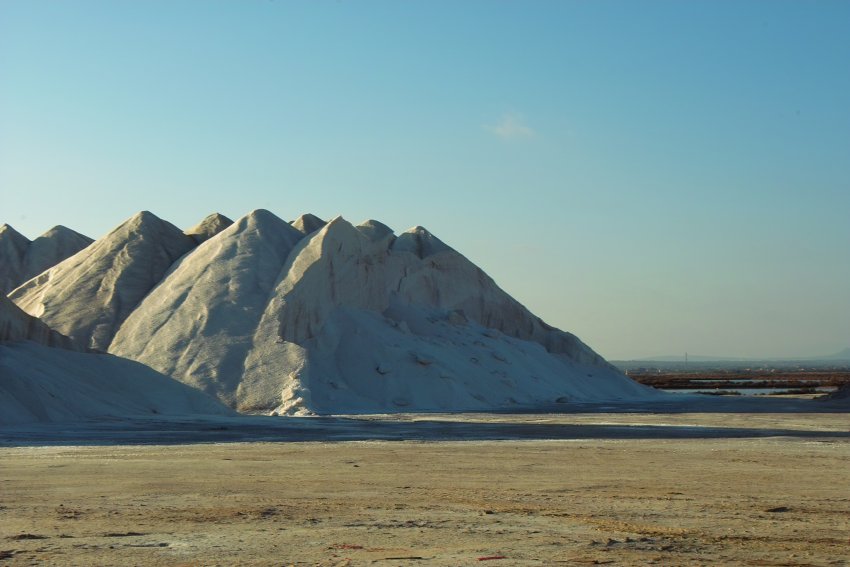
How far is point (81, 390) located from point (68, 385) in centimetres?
59

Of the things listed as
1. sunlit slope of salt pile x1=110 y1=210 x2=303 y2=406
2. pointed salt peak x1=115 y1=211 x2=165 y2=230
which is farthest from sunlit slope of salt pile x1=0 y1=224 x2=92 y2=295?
sunlit slope of salt pile x1=110 y1=210 x2=303 y2=406

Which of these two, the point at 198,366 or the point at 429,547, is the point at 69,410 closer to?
the point at 198,366

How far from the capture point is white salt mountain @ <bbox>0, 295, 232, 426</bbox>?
28844mm

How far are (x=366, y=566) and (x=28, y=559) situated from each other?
9.84ft

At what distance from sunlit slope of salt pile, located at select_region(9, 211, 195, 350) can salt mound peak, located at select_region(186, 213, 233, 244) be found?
2.44 ft

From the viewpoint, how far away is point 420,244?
210 feet

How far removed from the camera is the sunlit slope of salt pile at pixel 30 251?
61.0m

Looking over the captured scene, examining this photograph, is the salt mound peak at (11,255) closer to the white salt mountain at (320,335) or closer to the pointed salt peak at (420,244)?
the white salt mountain at (320,335)

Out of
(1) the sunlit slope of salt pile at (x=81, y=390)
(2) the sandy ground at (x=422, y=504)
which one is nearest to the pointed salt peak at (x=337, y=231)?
(1) the sunlit slope of salt pile at (x=81, y=390)

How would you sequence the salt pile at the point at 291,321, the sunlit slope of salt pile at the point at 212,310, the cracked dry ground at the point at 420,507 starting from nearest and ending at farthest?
1. the cracked dry ground at the point at 420,507
2. the sunlit slope of salt pile at the point at 212,310
3. the salt pile at the point at 291,321

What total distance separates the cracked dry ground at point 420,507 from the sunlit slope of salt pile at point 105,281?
2695 centimetres

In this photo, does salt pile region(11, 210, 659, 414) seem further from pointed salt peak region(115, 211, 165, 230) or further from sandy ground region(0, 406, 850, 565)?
sandy ground region(0, 406, 850, 565)

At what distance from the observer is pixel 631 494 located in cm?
1381

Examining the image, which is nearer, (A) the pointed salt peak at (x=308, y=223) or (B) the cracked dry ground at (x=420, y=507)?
(B) the cracked dry ground at (x=420, y=507)
